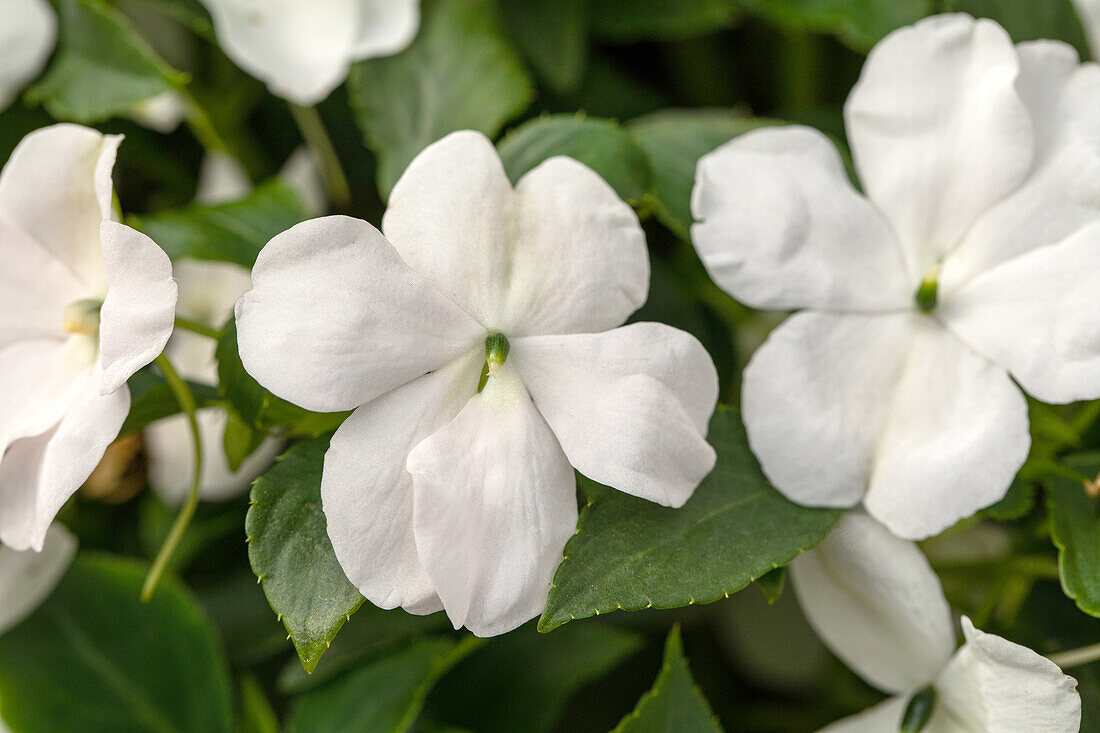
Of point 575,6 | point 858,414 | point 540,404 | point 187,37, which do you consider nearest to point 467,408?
point 540,404

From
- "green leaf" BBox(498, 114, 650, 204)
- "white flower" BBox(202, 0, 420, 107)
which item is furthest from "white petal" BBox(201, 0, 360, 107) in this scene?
"green leaf" BBox(498, 114, 650, 204)

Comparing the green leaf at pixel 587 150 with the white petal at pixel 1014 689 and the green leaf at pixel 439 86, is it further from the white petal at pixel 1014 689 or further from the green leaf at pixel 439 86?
the white petal at pixel 1014 689

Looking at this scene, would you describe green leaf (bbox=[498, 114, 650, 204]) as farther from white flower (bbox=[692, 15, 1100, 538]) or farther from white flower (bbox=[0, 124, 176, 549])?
white flower (bbox=[0, 124, 176, 549])

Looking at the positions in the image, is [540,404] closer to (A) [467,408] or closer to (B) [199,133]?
(A) [467,408]

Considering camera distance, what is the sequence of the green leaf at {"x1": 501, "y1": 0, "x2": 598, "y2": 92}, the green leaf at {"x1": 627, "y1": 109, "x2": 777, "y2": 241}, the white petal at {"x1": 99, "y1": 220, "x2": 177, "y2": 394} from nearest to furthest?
the white petal at {"x1": 99, "y1": 220, "x2": 177, "y2": 394}
the green leaf at {"x1": 627, "y1": 109, "x2": 777, "y2": 241}
the green leaf at {"x1": 501, "y1": 0, "x2": 598, "y2": 92}

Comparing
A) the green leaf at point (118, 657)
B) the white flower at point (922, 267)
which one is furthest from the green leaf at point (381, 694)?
the white flower at point (922, 267)
